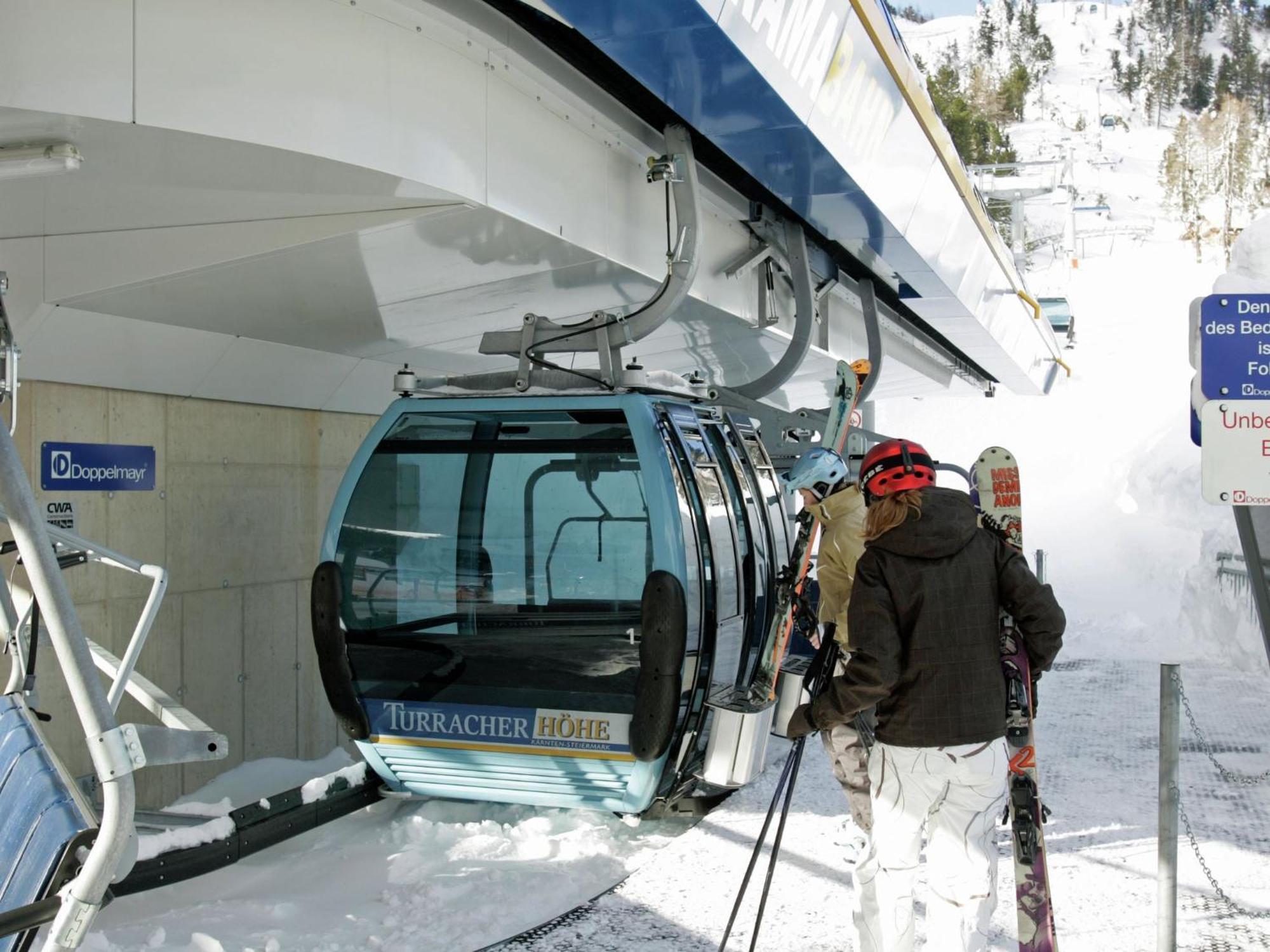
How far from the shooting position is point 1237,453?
10.5ft

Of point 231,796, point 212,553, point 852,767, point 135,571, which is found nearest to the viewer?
point 135,571

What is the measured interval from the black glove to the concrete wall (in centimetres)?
293

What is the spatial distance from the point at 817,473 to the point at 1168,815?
5.25 ft

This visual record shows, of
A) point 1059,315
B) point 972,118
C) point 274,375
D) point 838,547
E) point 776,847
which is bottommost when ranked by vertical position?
point 776,847

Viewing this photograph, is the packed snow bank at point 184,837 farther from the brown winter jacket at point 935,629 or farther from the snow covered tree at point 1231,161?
the snow covered tree at point 1231,161

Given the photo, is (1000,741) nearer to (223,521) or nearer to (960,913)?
(960,913)

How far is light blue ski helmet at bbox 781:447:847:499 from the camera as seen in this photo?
14.2 feet

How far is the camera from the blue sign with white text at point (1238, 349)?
3.27 meters

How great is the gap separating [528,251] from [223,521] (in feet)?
8.43

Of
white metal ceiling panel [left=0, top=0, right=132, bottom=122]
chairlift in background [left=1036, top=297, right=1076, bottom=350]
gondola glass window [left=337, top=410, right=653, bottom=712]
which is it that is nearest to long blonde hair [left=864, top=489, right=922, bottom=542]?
gondola glass window [left=337, top=410, right=653, bottom=712]

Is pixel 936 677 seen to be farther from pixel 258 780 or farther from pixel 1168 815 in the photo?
pixel 258 780

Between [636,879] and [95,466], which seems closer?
[636,879]

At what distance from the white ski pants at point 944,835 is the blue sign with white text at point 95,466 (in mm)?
3723

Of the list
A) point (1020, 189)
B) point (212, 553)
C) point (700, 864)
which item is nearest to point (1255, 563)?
point (700, 864)
